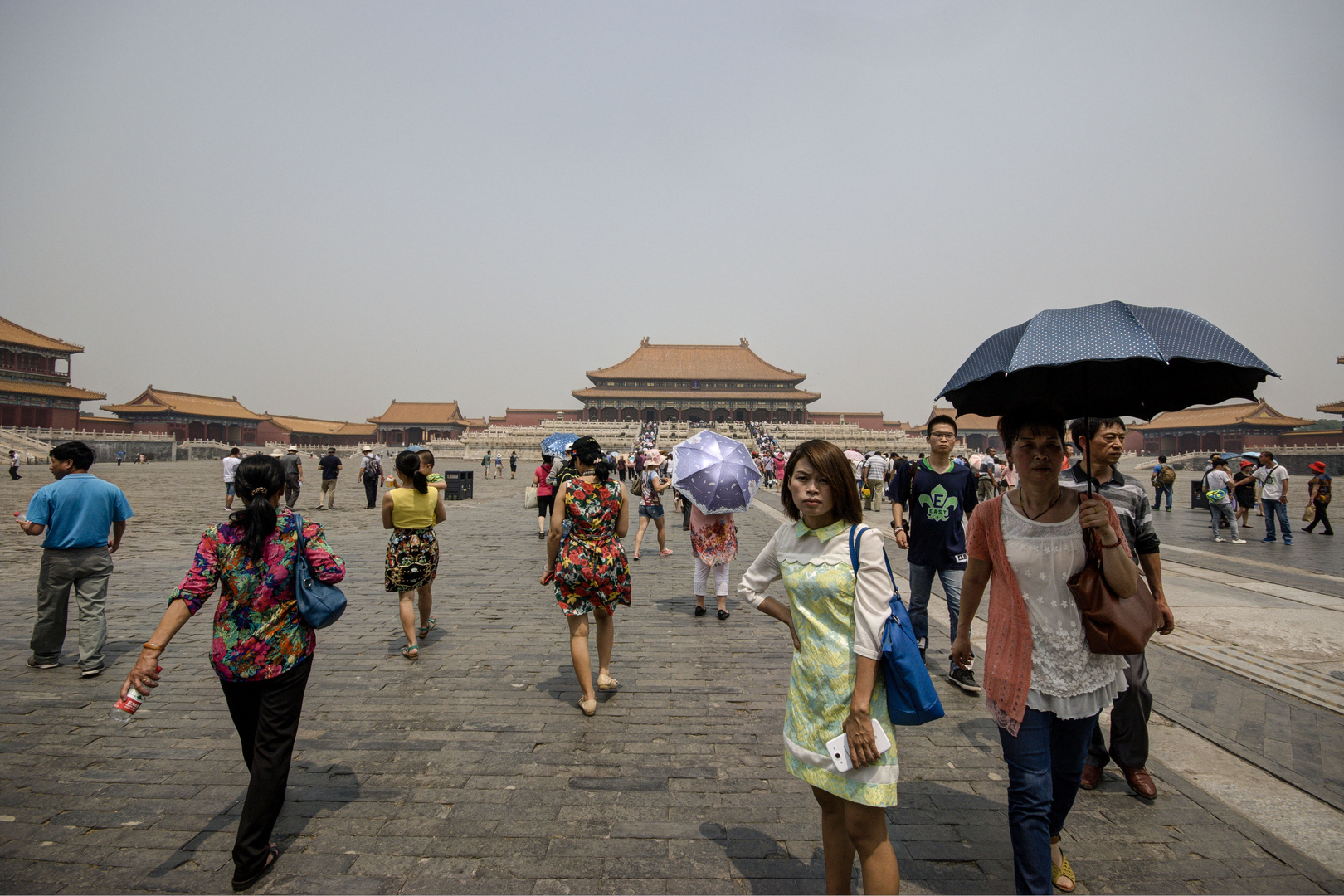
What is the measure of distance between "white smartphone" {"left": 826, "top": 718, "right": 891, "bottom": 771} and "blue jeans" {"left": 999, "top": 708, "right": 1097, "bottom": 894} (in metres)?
0.47

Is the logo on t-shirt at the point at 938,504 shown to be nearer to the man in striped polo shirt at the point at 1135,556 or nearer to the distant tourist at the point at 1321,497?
the man in striped polo shirt at the point at 1135,556

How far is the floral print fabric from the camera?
356 centimetres

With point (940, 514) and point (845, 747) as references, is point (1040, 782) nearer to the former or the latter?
point (845, 747)

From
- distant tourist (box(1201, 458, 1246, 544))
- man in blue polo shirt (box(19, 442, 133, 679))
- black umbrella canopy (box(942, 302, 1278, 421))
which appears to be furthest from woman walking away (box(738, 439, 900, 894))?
distant tourist (box(1201, 458, 1246, 544))

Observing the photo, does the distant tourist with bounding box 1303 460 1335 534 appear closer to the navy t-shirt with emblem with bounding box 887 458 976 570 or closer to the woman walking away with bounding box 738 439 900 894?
the navy t-shirt with emblem with bounding box 887 458 976 570

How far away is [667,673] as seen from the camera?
14.0ft

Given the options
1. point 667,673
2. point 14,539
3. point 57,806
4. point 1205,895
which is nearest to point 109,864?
point 57,806

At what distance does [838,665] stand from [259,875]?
6.84 feet

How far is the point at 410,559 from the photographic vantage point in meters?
4.60

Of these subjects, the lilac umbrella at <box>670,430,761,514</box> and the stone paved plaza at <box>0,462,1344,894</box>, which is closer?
the stone paved plaza at <box>0,462,1344,894</box>

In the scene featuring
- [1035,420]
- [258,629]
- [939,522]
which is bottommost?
[258,629]

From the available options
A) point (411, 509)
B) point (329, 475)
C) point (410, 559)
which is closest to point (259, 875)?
point (410, 559)

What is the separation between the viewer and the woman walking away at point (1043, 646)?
6.50ft

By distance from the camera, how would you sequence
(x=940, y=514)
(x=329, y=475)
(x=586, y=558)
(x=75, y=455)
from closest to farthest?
(x=586, y=558), (x=940, y=514), (x=75, y=455), (x=329, y=475)
